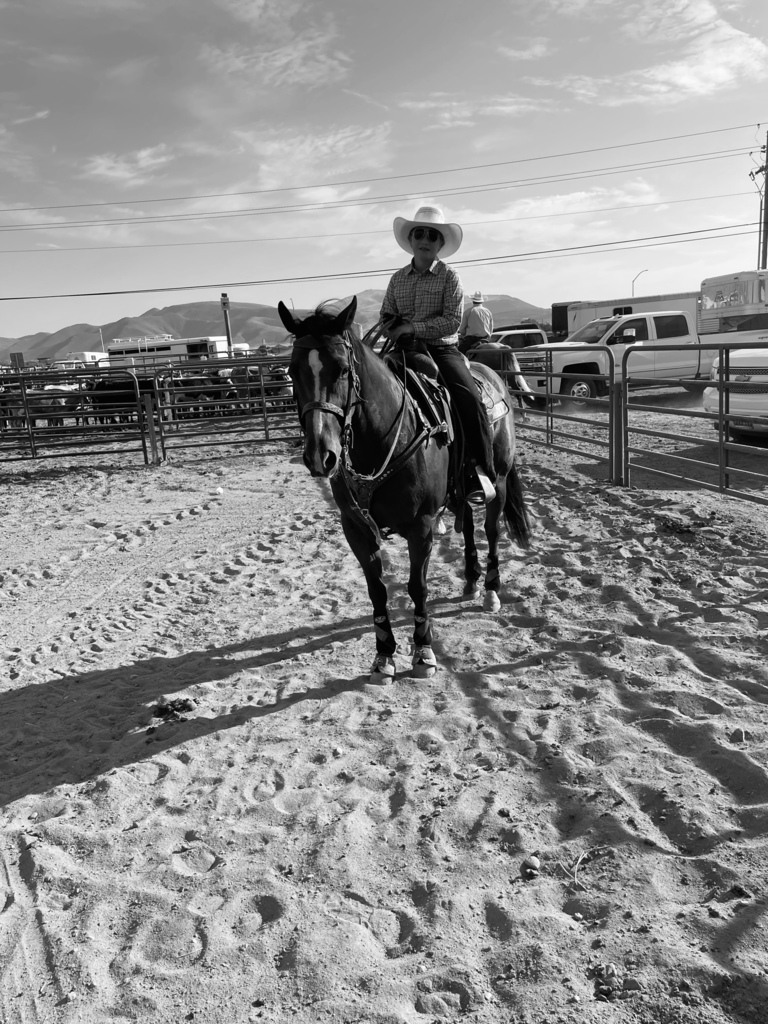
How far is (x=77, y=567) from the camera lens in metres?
6.60

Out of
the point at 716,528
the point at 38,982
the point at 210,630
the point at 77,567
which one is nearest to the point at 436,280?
the point at 210,630

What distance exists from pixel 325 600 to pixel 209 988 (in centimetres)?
335

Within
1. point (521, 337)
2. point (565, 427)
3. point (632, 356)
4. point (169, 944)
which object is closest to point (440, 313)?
point (169, 944)

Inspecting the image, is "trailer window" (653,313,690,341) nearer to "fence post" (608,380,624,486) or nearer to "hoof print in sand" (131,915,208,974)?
"fence post" (608,380,624,486)

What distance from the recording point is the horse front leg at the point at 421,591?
3967 millimetres

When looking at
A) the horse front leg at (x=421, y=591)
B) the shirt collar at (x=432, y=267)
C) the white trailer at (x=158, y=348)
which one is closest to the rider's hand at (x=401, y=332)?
the shirt collar at (x=432, y=267)

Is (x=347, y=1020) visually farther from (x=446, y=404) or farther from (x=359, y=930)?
(x=446, y=404)

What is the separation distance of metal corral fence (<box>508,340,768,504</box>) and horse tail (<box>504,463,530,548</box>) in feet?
4.61

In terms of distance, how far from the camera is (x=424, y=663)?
4.07m

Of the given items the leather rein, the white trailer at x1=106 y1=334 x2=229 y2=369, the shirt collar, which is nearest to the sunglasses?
the shirt collar

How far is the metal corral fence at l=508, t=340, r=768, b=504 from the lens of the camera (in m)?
6.54

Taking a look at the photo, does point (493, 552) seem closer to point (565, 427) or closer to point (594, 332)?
point (565, 427)

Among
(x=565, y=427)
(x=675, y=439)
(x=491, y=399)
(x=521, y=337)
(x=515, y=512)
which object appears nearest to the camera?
(x=491, y=399)

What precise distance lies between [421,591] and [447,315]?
5.70ft
